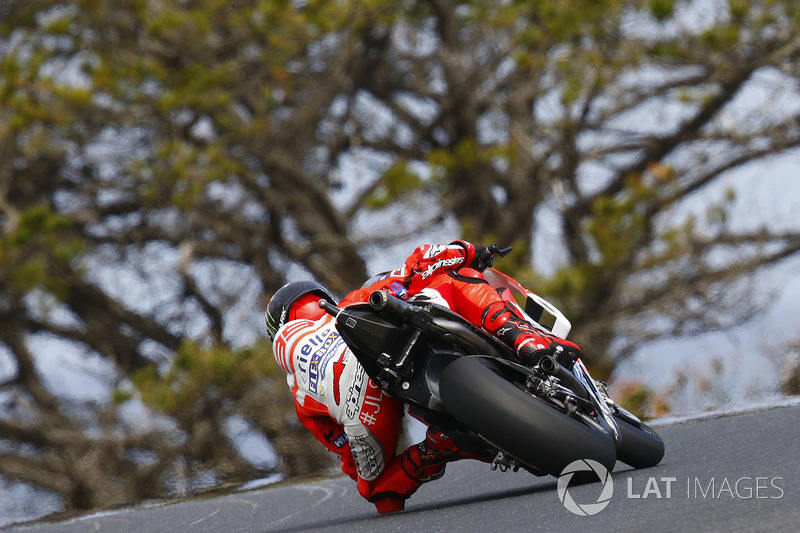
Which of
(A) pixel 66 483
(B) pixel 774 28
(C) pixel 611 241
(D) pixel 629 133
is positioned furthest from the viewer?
(D) pixel 629 133

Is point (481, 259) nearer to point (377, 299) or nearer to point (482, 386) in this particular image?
point (377, 299)

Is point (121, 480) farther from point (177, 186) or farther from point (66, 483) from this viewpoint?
point (177, 186)

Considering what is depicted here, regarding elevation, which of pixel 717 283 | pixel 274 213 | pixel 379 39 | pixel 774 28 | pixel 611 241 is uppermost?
pixel 379 39

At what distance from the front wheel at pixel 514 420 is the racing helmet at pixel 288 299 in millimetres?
1325

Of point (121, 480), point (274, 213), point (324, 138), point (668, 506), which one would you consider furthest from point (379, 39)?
point (668, 506)

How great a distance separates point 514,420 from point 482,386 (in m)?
0.18

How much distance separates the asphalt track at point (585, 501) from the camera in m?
3.37

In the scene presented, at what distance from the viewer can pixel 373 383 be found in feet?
15.5

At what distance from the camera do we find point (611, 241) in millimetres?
15789

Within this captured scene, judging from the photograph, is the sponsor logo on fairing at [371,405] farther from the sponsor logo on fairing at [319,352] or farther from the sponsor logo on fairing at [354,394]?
the sponsor logo on fairing at [319,352]

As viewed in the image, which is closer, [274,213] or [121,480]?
[121,480]

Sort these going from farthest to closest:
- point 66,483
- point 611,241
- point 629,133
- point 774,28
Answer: point 629,133, point 66,483, point 774,28, point 611,241

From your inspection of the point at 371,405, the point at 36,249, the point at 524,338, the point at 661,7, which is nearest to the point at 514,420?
the point at 524,338

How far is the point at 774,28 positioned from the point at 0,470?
14694 millimetres
